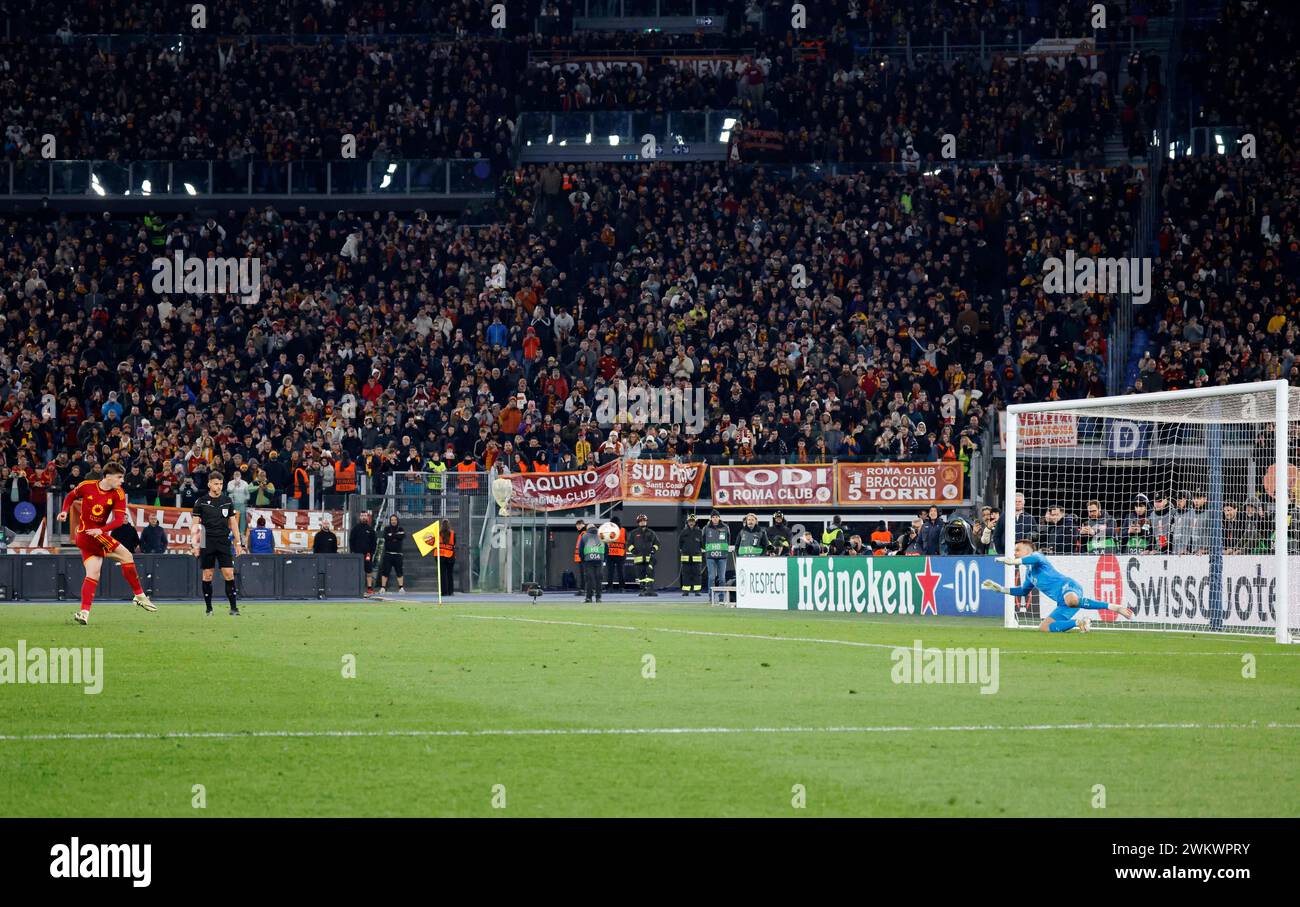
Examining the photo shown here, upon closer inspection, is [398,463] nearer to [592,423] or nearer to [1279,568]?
[592,423]

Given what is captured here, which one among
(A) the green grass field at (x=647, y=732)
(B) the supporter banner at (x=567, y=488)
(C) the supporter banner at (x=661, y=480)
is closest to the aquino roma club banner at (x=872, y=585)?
(C) the supporter banner at (x=661, y=480)

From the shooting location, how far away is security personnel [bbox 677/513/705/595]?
3731 cm

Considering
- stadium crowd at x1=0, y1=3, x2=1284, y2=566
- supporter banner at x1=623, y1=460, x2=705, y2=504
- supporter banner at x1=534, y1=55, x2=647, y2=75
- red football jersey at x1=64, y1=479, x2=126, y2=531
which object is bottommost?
red football jersey at x1=64, y1=479, x2=126, y2=531

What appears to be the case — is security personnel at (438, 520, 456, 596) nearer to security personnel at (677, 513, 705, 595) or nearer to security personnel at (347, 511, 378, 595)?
security personnel at (347, 511, 378, 595)

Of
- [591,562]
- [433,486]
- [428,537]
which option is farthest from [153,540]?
[591,562]

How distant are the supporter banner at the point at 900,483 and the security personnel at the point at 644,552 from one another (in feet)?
14.0

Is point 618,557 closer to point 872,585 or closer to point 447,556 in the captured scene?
point 447,556

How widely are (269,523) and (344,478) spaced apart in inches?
84.6

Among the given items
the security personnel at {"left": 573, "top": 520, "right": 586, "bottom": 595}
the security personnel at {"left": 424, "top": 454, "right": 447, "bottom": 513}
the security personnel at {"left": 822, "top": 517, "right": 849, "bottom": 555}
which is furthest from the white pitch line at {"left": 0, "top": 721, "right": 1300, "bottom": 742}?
the security personnel at {"left": 424, "top": 454, "right": 447, "bottom": 513}

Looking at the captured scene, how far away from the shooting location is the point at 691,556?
37.5 metres

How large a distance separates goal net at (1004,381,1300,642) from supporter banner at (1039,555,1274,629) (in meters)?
0.02

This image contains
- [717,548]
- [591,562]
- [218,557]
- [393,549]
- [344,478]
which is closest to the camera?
[218,557]

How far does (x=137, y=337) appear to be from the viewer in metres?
46.2
